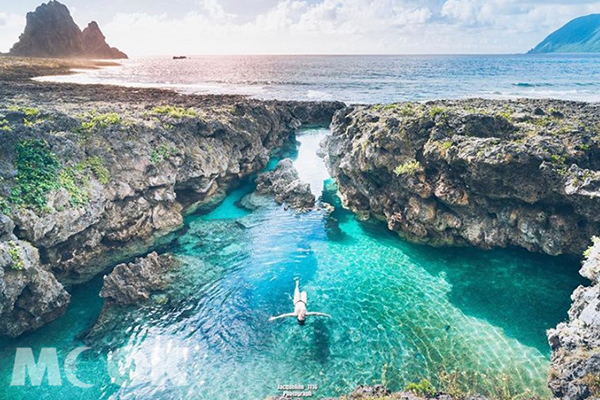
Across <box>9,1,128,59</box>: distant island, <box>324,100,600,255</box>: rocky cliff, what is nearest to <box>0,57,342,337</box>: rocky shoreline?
<box>324,100,600,255</box>: rocky cliff

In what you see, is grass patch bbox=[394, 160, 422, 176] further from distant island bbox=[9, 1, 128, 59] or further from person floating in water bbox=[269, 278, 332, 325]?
distant island bbox=[9, 1, 128, 59]

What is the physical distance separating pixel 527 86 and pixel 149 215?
307ft

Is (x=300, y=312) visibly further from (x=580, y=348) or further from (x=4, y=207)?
(x=4, y=207)

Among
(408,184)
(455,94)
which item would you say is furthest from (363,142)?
(455,94)

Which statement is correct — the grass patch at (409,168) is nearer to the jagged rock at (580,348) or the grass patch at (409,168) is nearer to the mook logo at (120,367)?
the jagged rock at (580,348)

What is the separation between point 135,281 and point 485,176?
20.8 m

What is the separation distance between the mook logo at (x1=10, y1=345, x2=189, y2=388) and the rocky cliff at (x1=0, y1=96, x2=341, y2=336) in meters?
2.35

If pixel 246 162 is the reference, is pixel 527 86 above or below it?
above

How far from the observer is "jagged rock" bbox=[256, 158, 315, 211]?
32875 mm

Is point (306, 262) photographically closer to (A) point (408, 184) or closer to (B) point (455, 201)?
(A) point (408, 184)

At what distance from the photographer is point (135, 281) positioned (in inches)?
793

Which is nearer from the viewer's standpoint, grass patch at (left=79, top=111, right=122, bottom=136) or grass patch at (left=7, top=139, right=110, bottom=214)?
grass patch at (left=7, top=139, right=110, bottom=214)

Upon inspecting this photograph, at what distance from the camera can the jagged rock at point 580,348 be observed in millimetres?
10453

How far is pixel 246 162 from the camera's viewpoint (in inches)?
1598
